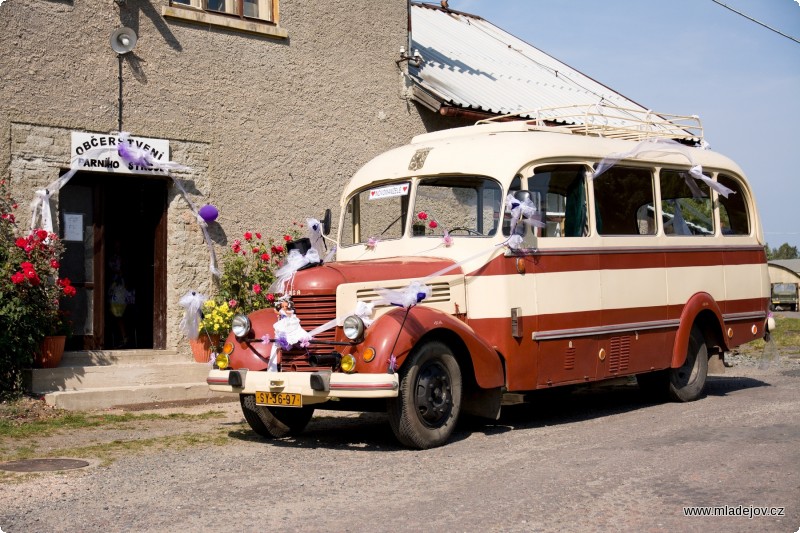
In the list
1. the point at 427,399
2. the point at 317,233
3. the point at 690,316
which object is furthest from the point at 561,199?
the point at 427,399

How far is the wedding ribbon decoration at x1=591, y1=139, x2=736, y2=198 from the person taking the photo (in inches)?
406

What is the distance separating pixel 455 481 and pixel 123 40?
7729 millimetres

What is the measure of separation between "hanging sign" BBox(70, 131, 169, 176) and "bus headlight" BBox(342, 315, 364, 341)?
5251mm

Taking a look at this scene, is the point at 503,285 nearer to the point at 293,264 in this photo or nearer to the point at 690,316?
the point at 293,264

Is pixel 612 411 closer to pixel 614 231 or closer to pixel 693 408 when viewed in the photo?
pixel 693 408

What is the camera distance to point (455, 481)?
22.5 ft

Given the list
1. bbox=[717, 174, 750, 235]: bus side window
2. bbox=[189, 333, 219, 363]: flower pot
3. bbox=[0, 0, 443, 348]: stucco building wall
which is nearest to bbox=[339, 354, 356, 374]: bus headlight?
bbox=[189, 333, 219, 363]: flower pot

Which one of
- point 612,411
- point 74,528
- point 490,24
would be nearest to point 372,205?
point 612,411

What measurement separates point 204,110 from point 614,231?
5707 millimetres

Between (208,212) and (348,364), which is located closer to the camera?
(348,364)

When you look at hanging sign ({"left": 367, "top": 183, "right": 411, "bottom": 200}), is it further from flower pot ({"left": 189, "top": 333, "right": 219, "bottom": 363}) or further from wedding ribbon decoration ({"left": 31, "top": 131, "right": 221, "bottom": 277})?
flower pot ({"left": 189, "top": 333, "right": 219, "bottom": 363})

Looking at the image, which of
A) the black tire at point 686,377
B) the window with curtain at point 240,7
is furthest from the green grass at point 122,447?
the window with curtain at point 240,7

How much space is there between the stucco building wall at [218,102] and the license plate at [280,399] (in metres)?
4.83

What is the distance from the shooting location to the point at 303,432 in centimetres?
948
